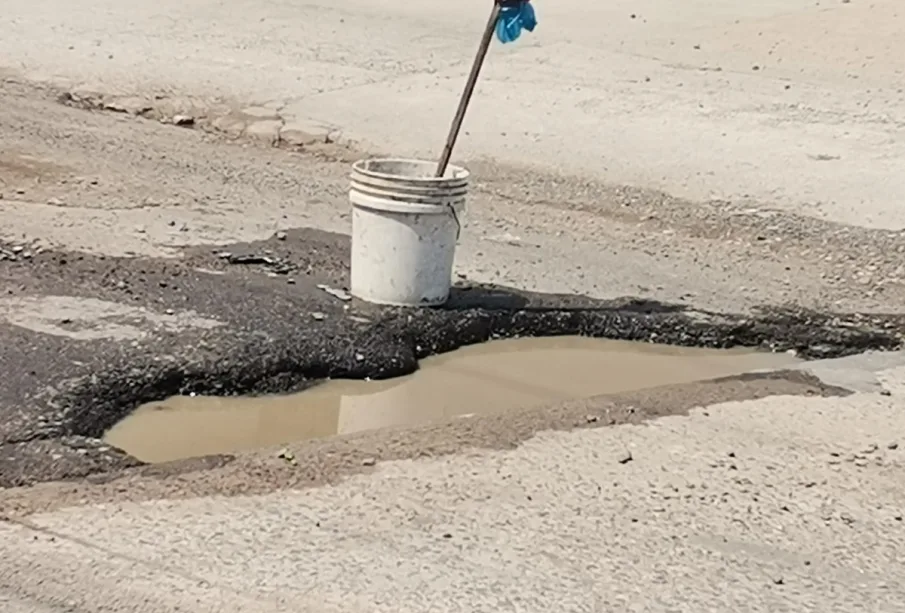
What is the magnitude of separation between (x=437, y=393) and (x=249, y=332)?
0.95m

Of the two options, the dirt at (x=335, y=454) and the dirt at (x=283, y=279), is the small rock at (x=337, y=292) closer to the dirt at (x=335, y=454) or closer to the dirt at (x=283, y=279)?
the dirt at (x=283, y=279)

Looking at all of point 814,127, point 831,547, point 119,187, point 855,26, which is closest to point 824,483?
point 831,547

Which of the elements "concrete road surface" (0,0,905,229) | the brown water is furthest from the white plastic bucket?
"concrete road surface" (0,0,905,229)

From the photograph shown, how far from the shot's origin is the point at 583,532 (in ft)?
16.0

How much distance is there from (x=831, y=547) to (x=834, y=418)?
1.48 metres

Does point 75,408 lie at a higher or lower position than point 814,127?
lower

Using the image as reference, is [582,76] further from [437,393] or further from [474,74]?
[437,393]

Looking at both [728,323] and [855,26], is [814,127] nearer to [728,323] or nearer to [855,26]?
[855,26]

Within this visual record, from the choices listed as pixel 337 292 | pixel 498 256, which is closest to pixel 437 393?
pixel 337 292

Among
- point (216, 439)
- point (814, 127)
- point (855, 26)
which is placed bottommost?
point (216, 439)

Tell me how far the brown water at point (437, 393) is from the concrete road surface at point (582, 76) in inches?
145

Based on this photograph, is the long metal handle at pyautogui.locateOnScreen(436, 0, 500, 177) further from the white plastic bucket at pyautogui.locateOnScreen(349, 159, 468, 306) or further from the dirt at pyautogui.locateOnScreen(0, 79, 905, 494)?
the dirt at pyautogui.locateOnScreen(0, 79, 905, 494)

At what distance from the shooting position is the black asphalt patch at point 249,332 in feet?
18.4

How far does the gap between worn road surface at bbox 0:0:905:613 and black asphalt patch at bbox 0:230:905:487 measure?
56 millimetres
